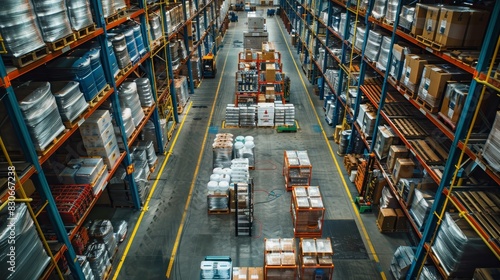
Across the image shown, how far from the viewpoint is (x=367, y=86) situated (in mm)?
11117

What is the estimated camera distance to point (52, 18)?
18.4ft

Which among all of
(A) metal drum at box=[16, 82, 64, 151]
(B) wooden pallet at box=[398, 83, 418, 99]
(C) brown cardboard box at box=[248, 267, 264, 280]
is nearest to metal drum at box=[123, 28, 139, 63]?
(A) metal drum at box=[16, 82, 64, 151]

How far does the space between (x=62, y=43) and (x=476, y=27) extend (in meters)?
8.17

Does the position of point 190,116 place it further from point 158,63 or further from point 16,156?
point 16,156

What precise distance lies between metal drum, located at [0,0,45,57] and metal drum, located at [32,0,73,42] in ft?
0.72

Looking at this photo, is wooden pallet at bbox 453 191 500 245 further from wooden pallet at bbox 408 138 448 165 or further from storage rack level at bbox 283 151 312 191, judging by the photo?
storage rack level at bbox 283 151 312 191

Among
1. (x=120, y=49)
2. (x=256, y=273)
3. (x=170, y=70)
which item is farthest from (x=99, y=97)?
(x=170, y=70)

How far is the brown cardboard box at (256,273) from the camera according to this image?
7430 mm

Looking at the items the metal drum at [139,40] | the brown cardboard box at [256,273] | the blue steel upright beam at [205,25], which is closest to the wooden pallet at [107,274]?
the brown cardboard box at [256,273]

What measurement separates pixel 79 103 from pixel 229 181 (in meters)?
5.06

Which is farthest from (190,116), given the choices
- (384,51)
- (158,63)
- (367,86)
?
(384,51)

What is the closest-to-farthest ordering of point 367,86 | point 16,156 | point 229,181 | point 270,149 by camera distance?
point 16,156
point 229,181
point 367,86
point 270,149

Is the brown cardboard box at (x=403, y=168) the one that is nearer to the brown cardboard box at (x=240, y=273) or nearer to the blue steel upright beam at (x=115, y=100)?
the brown cardboard box at (x=240, y=273)

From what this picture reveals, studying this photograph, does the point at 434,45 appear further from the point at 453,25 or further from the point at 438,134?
the point at 438,134
